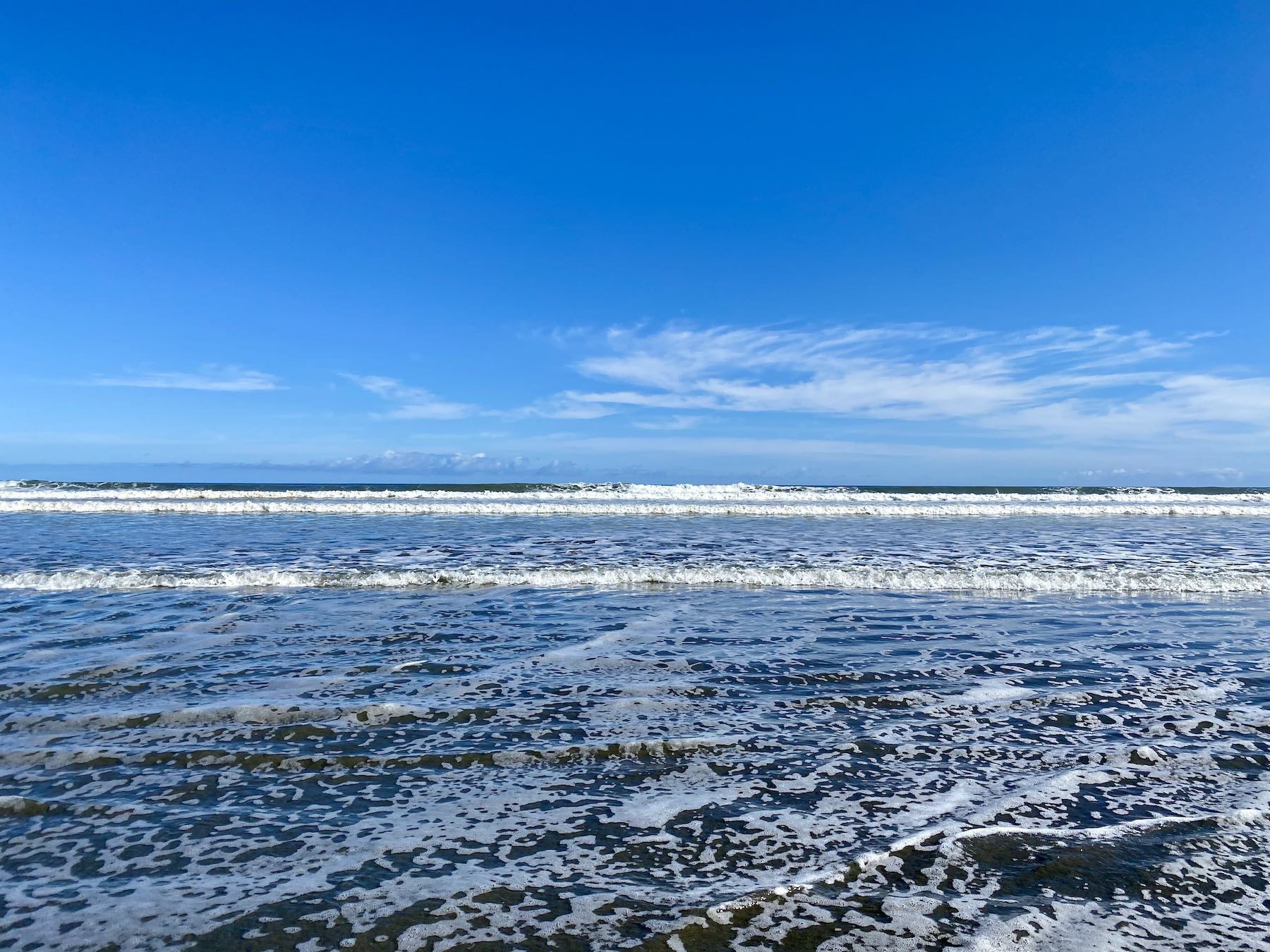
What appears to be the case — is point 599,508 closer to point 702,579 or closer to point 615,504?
point 615,504

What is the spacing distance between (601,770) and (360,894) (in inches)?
79.6

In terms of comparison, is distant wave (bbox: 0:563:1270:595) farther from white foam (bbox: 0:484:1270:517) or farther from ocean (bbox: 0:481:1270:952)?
white foam (bbox: 0:484:1270:517)

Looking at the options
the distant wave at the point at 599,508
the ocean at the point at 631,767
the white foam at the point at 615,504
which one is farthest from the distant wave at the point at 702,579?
the white foam at the point at 615,504

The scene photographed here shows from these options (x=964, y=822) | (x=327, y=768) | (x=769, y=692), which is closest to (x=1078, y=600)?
(x=769, y=692)

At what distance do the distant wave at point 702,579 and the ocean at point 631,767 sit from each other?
371 mm

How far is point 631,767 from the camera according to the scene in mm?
5410

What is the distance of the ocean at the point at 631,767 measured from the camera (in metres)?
3.58

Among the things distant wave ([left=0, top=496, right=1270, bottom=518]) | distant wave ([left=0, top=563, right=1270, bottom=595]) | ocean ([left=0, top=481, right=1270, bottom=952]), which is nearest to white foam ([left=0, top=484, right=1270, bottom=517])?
distant wave ([left=0, top=496, right=1270, bottom=518])

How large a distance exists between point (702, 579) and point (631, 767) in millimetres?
9167

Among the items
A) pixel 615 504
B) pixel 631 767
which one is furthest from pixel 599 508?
pixel 631 767

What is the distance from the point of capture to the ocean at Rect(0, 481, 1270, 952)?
11.7 ft

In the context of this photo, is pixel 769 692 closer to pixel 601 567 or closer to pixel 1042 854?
pixel 1042 854

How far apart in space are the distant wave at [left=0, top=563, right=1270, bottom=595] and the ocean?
37 cm

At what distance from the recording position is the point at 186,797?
4.84 m
